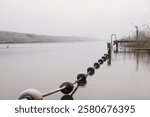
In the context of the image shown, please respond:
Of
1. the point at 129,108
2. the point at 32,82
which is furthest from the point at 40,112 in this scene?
the point at 32,82

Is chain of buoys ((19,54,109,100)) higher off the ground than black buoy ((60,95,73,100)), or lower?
higher

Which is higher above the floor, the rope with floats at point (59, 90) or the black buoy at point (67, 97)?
the rope with floats at point (59, 90)

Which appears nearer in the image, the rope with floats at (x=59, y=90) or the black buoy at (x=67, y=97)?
the rope with floats at (x=59, y=90)

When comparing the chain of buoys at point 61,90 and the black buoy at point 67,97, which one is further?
the black buoy at point 67,97

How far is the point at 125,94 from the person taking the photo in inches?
74.5

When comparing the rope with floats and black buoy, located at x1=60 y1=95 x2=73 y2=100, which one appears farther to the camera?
black buoy, located at x1=60 y1=95 x2=73 y2=100

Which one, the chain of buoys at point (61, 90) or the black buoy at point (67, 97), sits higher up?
the chain of buoys at point (61, 90)

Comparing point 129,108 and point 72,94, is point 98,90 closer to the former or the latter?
point 72,94

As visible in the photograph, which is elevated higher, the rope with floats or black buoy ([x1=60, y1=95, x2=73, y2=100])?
the rope with floats

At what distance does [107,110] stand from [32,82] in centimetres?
145

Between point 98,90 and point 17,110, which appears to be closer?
point 17,110

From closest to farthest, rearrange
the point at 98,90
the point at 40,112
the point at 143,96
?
the point at 40,112
the point at 143,96
the point at 98,90

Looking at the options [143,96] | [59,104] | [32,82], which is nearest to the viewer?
[59,104]

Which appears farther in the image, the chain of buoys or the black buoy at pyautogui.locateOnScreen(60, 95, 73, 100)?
the black buoy at pyautogui.locateOnScreen(60, 95, 73, 100)
